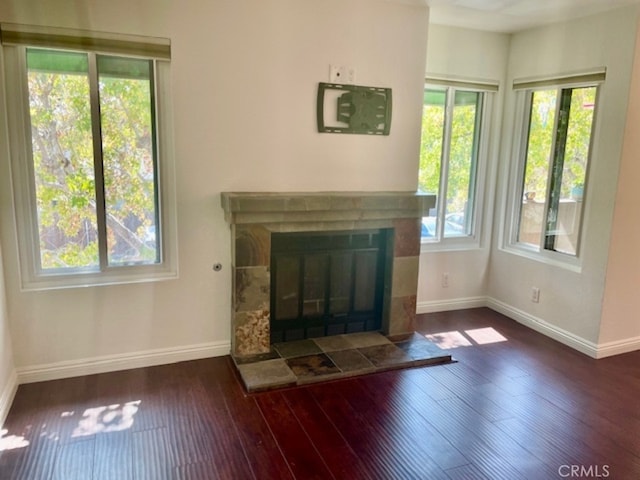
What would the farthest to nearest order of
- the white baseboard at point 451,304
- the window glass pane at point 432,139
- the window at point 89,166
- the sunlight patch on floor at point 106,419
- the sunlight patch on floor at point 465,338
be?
the white baseboard at point 451,304 < the window glass pane at point 432,139 < the sunlight patch on floor at point 465,338 < the window at point 89,166 < the sunlight patch on floor at point 106,419

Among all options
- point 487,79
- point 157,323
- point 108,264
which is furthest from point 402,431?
point 487,79

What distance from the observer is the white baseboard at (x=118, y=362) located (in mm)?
2840

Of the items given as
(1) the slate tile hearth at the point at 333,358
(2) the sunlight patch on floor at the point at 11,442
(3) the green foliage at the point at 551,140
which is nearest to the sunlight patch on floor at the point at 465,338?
(1) the slate tile hearth at the point at 333,358

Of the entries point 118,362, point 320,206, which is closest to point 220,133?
point 320,206

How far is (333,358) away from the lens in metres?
3.16

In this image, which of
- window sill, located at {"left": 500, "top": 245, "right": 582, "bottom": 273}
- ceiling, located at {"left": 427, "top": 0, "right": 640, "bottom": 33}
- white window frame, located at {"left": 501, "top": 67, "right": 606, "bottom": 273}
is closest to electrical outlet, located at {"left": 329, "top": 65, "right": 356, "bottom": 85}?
ceiling, located at {"left": 427, "top": 0, "right": 640, "bottom": 33}

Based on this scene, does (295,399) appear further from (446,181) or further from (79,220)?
(446,181)

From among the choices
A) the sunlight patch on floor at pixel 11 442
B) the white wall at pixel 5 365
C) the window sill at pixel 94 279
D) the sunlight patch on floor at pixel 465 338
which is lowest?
the sunlight patch on floor at pixel 11 442

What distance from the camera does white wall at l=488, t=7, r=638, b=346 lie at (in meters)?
3.15

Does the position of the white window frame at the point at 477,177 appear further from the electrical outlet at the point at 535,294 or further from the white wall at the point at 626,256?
the white wall at the point at 626,256

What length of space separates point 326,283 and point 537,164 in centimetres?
209

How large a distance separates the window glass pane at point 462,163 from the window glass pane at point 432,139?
12cm

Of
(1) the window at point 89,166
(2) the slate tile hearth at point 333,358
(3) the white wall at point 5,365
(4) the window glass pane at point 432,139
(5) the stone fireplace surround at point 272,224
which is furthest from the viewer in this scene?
(4) the window glass pane at point 432,139

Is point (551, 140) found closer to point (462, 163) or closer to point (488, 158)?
point (488, 158)
